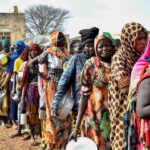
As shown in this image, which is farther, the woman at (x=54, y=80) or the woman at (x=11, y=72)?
the woman at (x=11, y=72)

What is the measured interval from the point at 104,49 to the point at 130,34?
88cm

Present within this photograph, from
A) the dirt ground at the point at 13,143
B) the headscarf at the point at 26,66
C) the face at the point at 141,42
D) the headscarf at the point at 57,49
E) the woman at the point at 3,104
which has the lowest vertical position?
the dirt ground at the point at 13,143

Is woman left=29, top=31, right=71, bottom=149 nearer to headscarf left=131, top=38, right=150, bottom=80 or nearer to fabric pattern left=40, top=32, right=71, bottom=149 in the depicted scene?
fabric pattern left=40, top=32, right=71, bottom=149

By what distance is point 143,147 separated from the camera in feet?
10.8

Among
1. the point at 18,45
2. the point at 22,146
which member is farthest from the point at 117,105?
the point at 18,45

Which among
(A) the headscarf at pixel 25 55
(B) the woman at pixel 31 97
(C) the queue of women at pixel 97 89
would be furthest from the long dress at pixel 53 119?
(A) the headscarf at pixel 25 55

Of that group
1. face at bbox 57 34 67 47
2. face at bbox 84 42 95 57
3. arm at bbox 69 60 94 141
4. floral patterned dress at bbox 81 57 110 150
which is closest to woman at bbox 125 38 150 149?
floral patterned dress at bbox 81 57 110 150

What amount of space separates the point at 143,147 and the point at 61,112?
255 cm

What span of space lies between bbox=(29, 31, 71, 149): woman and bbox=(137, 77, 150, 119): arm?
3.37 metres

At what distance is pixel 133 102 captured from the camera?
3.43m

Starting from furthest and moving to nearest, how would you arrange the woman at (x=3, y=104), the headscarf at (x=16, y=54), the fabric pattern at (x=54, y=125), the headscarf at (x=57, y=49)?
1. the woman at (x=3, y=104)
2. the headscarf at (x=16, y=54)
3. the fabric pattern at (x=54, y=125)
4. the headscarf at (x=57, y=49)

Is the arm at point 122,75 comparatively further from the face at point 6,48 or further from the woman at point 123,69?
the face at point 6,48

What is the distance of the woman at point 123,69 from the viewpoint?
388 cm

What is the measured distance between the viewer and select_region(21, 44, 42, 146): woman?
8070 mm
